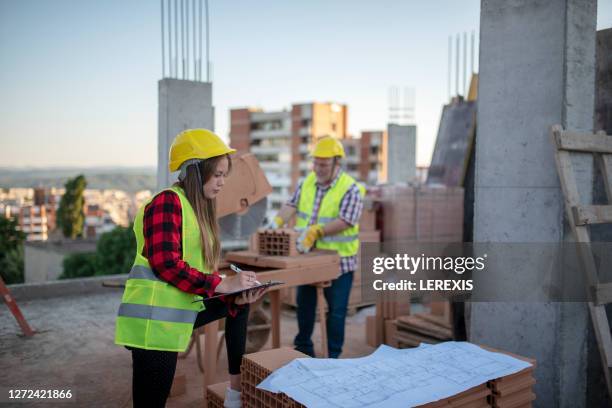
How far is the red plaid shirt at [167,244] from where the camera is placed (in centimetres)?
259

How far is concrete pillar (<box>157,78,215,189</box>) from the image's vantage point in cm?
823

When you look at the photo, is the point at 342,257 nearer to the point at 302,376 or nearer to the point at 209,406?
the point at 209,406

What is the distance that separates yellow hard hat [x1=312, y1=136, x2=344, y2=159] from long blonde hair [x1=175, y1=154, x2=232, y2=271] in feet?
7.14

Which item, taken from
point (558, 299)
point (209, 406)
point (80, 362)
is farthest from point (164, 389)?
point (80, 362)

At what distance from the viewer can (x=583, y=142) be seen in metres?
3.83

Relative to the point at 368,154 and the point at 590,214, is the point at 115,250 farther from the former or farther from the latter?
the point at 368,154

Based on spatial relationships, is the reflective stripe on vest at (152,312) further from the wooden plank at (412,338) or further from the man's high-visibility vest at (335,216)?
the wooden plank at (412,338)

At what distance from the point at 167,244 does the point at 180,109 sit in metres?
6.08

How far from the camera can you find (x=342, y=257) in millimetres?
4898

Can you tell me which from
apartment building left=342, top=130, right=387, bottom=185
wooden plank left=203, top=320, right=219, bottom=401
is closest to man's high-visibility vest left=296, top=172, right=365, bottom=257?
wooden plank left=203, top=320, right=219, bottom=401

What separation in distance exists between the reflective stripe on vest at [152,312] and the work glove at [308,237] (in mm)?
1841

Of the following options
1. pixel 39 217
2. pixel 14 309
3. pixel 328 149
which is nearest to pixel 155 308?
pixel 328 149

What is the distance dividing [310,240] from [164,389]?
214cm

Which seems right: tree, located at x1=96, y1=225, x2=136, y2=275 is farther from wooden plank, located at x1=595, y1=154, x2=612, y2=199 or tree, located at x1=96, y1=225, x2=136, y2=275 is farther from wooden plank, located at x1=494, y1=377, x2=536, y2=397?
wooden plank, located at x1=494, y1=377, x2=536, y2=397
